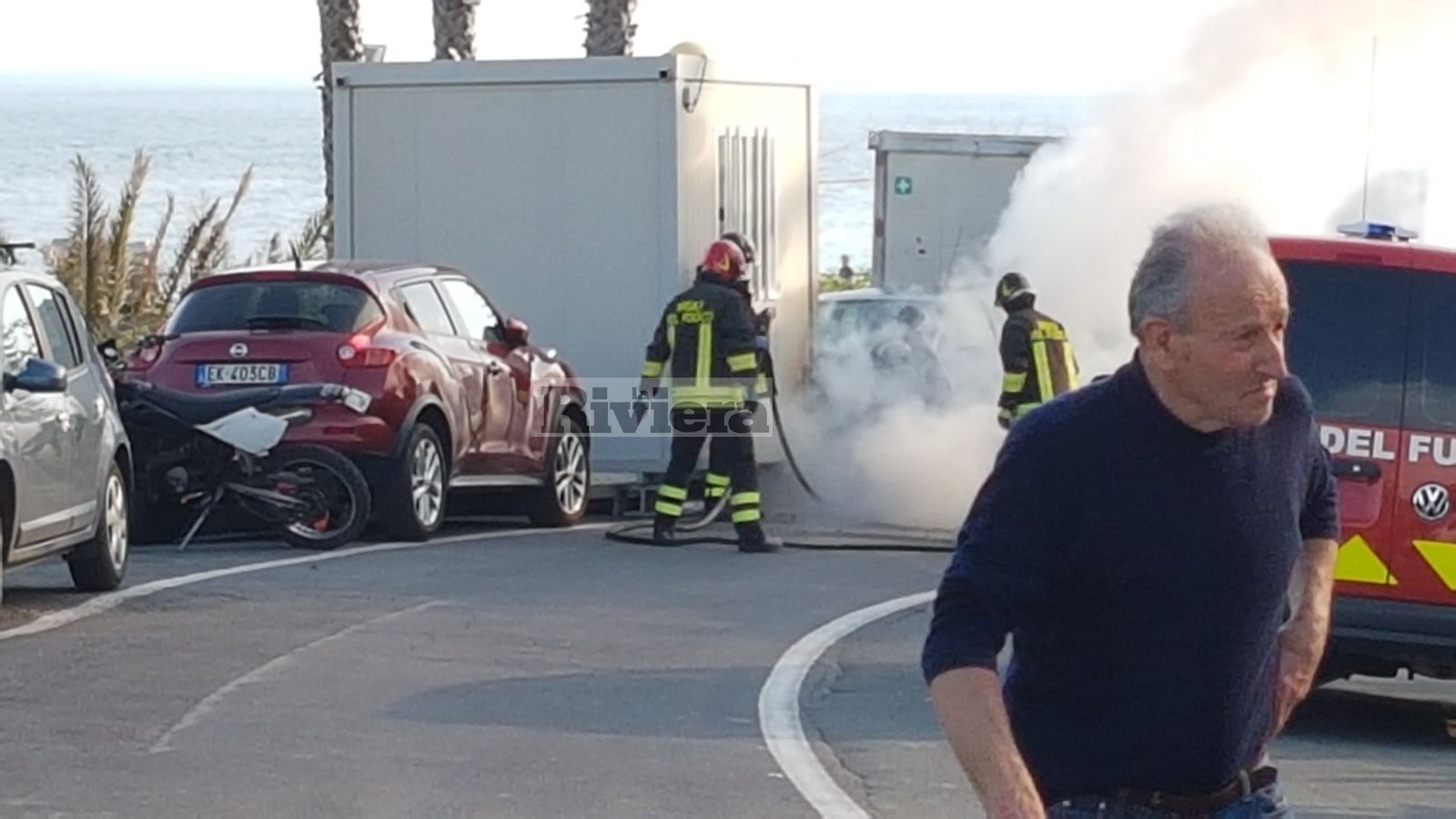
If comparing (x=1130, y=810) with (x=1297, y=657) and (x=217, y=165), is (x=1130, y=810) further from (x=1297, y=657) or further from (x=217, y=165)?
(x=217, y=165)

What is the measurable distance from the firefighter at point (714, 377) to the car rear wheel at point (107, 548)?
12.7 feet

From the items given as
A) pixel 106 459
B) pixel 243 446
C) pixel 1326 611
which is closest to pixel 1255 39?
pixel 243 446

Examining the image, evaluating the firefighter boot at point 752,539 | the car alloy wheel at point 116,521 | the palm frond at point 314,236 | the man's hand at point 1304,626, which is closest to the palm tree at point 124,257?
the palm frond at point 314,236

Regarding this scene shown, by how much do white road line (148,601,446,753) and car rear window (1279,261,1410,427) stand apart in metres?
4.16

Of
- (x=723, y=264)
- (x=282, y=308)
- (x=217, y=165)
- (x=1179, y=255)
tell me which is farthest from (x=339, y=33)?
(x=217, y=165)

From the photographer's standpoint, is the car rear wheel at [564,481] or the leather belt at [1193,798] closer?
the leather belt at [1193,798]

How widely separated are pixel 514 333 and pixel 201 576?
3.91 m

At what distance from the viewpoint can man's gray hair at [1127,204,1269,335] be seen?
422 cm

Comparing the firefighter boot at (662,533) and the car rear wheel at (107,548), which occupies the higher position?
the car rear wheel at (107,548)

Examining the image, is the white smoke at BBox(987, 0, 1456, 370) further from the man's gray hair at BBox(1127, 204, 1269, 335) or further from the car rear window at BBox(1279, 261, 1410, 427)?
the man's gray hair at BBox(1127, 204, 1269, 335)

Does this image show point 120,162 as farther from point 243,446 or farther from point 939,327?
point 243,446

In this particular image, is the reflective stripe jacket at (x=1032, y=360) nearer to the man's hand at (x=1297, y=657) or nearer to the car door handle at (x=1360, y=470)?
the car door handle at (x=1360, y=470)

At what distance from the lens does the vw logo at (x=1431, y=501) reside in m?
9.81

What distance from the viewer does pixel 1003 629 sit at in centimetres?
414
